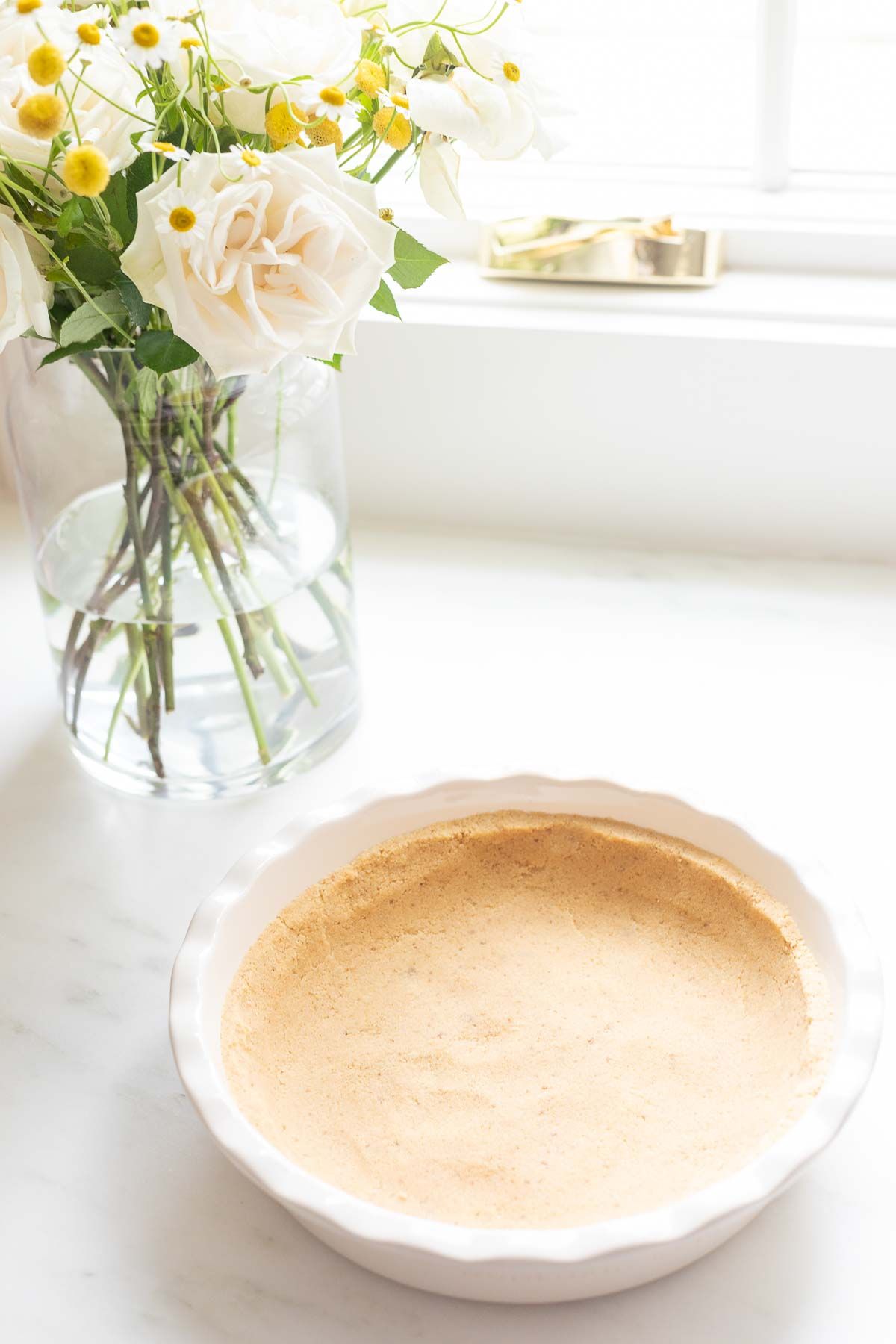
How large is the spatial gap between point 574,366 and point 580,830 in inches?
15.5

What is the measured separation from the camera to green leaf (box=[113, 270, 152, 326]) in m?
0.59

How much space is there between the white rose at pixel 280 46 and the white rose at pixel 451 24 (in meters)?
0.04

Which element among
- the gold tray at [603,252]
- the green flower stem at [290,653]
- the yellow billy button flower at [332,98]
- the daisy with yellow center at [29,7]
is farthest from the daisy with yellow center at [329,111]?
the gold tray at [603,252]

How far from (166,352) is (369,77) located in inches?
5.4

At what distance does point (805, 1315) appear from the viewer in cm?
56

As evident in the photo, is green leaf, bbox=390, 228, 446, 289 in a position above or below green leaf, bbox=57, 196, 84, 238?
below

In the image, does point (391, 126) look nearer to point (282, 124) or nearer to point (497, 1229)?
point (282, 124)

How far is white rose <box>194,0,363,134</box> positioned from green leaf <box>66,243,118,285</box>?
0.08 m

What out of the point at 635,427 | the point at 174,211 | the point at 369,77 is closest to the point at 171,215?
the point at 174,211

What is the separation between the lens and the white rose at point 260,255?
0.53 metres

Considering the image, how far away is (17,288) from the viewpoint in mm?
557

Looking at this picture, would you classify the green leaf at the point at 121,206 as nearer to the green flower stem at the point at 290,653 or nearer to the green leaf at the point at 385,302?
the green leaf at the point at 385,302

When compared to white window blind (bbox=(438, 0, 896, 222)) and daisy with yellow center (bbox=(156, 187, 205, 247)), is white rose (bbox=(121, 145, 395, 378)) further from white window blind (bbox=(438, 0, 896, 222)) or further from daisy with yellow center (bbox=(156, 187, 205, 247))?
white window blind (bbox=(438, 0, 896, 222))

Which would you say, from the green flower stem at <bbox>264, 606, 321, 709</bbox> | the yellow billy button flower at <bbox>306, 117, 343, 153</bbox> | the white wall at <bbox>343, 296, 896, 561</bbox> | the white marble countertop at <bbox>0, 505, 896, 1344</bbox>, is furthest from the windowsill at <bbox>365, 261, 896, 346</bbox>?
the yellow billy button flower at <bbox>306, 117, 343, 153</bbox>
